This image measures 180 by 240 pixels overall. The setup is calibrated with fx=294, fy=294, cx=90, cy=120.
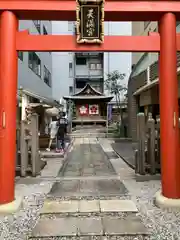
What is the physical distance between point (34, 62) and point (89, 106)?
15453 millimetres

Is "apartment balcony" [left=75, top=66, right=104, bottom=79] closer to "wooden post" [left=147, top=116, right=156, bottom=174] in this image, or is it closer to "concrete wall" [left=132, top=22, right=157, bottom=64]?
"concrete wall" [left=132, top=22, right=157, bottom=64]

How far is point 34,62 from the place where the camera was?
23.6 metres

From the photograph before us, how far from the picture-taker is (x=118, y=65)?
146 ft

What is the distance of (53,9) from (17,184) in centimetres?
469

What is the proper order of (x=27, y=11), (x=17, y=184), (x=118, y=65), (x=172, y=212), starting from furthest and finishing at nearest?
(x=118, y=65)
(x=17, y=184)
(x=27, y=11)
(x=172, y=212)

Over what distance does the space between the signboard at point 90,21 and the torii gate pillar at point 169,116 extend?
49.7 inches

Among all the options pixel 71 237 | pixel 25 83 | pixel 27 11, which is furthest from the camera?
pixel 25 83

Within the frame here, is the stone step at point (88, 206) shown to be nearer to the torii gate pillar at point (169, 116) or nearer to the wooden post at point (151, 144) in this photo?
the torii gate pillar at point (169, 116)

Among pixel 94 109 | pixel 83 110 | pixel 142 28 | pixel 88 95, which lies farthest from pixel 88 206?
pixel 94 109

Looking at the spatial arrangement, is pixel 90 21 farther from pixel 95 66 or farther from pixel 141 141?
pixel 95 66

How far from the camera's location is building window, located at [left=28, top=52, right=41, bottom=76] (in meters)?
21.7

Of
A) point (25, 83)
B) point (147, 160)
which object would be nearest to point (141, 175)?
point (147, 160)

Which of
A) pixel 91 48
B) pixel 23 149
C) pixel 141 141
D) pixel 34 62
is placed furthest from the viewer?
pixel 34 62

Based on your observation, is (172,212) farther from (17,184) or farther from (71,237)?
(17,184)
